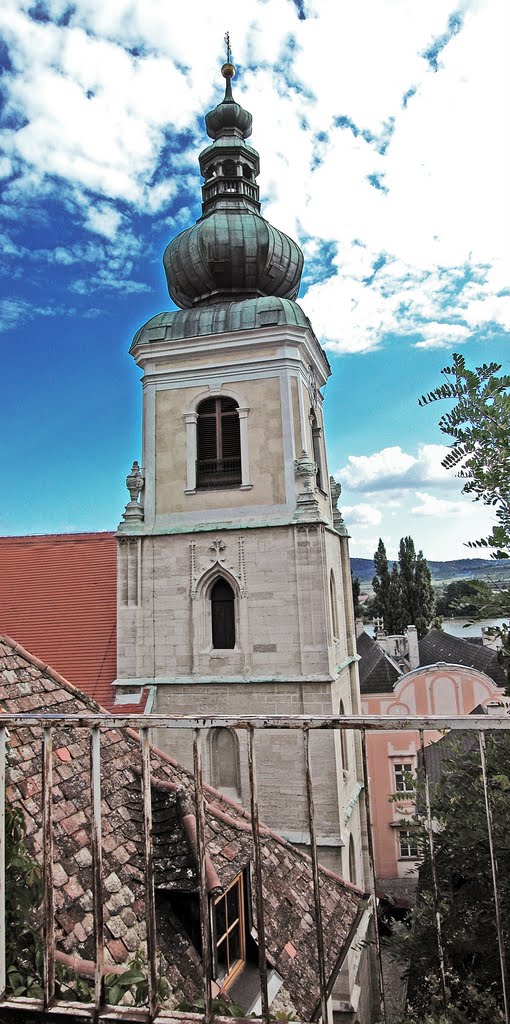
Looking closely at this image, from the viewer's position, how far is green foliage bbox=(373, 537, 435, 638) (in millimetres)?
44031

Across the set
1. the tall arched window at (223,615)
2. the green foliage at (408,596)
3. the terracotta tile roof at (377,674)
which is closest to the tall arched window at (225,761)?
the tall arched window at (223,615)

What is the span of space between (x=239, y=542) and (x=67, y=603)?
4838 mm

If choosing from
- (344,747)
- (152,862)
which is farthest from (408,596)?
(152,862)

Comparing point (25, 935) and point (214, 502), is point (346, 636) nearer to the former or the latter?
point (214, 502)

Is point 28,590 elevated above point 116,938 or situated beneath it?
elevated above

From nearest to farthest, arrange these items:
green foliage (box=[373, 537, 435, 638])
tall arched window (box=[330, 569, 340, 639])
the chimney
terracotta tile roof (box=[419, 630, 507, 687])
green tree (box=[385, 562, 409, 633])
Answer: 1. tall arched window (box=[330, 569, 340, 639])
2. terracotta tile roof (box=[419, 630, 507, 687])
3. the chimney
4. green foliage (box=[373, 537, 435, 638])
5. green tree (box=[385, 562, 409, 633])

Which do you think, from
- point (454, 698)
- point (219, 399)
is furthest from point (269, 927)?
point (454, 698)

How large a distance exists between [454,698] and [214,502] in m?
13.3

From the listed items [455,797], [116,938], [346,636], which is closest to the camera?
[455,797]

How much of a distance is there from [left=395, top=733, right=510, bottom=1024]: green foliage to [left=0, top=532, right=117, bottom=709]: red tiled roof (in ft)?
31.6

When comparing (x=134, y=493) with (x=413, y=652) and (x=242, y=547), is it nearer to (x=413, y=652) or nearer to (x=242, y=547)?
(x=242, y=547)

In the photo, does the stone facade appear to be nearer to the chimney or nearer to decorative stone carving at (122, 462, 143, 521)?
decorative stone carving at (122, 462, 143, 521)

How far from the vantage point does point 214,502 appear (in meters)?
12.2

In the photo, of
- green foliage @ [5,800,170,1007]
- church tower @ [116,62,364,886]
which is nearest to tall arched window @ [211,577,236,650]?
church tower @ [116,62,364,886]
